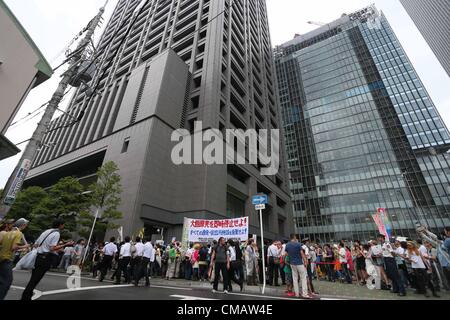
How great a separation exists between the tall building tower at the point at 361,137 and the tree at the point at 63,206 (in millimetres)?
51491

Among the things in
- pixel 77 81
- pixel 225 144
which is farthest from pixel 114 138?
pixel 77 81

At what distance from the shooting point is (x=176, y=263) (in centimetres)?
1328

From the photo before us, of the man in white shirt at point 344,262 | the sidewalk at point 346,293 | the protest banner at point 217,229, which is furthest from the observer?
the man in white shirt at point 344,262

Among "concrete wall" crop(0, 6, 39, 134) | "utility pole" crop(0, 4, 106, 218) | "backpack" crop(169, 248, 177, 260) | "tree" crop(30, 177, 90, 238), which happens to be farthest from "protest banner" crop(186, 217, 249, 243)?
"tree" crop(30, 177, 90, 238)

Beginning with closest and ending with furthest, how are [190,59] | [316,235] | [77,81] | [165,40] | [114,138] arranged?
1. [77,81]
2. [114,138]
3. [190,59]
4. [165,40]
5. [316,235]

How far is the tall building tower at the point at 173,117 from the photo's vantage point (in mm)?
21219

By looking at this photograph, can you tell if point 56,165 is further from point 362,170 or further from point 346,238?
point 362,170

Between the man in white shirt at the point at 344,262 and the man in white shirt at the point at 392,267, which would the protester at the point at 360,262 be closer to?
the man in white shirt at the point at 344,262

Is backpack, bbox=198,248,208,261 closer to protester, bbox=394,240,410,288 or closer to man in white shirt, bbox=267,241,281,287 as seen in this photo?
man in white shirt, bbox=267,241,281,287

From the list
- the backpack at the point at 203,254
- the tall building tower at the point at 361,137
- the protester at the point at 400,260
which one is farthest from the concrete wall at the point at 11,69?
the tall building tower at the point at 361,137

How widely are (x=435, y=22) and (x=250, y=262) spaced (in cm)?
8449

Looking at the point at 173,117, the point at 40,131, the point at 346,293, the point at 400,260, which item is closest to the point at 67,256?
the point at 40,131

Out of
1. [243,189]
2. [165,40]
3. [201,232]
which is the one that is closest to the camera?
[201,232]

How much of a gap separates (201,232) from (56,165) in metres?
31.2
